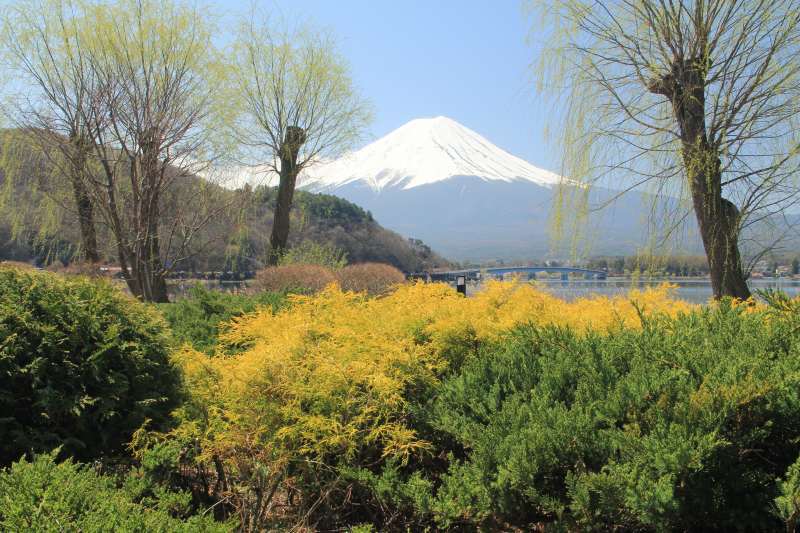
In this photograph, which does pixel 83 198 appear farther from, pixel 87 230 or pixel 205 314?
pixel 205 314

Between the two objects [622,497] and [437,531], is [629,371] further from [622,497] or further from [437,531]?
[437,531]

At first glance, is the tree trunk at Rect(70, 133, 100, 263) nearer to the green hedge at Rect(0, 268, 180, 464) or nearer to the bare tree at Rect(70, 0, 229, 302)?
the bare tree at Rect(70, 0, 229, 302)

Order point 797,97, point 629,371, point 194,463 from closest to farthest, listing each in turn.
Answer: point 629,371
point 194,463
point 797,97

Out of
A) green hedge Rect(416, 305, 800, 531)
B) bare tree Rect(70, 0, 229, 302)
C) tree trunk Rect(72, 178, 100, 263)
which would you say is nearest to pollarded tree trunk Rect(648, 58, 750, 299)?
green hedge Rect(416, 305, 800, 531)

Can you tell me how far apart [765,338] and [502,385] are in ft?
4.26

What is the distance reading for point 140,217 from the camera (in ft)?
32.9

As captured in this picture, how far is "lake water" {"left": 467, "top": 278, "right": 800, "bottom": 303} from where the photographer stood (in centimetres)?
476

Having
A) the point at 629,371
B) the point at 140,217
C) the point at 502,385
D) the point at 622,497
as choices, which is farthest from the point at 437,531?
the point at 140,217

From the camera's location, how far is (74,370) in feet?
9.72

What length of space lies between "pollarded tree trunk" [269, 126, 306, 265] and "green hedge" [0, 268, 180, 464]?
36.9 ft

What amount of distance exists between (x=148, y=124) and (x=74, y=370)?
759 cm

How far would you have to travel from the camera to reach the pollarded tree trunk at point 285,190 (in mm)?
14656

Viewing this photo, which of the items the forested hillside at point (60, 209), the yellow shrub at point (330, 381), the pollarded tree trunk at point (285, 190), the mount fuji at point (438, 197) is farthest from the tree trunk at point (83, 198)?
the mount fuji at point (438, 197)

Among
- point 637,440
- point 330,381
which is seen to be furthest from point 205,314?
point 637,440
